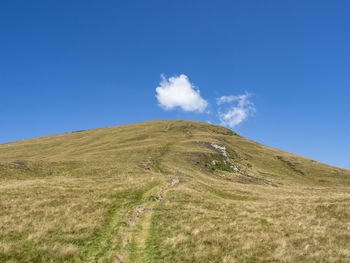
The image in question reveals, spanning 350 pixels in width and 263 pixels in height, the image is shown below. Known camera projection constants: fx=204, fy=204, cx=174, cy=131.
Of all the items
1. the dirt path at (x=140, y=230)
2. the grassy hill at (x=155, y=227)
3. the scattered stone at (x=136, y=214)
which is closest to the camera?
the grassy hill at (x=155, y=227)

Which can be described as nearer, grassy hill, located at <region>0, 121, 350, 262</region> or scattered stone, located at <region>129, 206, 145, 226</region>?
grassy hill, located at <region>0, 121, 350, 262</region>

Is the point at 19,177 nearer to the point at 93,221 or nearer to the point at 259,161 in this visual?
the point at 93,221

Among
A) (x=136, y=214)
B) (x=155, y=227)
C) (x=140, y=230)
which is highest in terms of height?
(x=136, y=214)

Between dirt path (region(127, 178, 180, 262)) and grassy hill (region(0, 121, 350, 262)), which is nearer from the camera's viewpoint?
grassy hill (region(0, 121, 350, 262))

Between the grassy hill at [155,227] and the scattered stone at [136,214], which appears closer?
the grassy hill at [155,227]

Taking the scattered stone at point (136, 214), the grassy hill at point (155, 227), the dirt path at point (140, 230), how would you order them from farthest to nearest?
the scattered stone at point (136, 214) → the dirt path at point (140, 230) → the grassy hill at point (155, 227)

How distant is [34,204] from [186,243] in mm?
15716

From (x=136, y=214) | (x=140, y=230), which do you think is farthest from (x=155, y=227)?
(x=136, y=214)

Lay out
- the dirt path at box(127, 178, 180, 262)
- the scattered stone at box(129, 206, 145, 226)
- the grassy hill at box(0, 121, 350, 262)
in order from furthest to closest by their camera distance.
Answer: the scattered stone at box(129, 206, 145, 226), the dirt path at box(127, 178, 180, 262), the grassy hill at box(0, 121, 350, 262)

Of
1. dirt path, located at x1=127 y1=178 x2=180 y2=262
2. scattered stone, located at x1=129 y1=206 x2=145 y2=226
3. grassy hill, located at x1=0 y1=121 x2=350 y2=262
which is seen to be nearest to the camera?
grassy hill, located at x1=0 y1=121 x2=350 y2=262

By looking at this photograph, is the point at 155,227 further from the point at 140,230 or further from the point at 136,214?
the point at 136,214

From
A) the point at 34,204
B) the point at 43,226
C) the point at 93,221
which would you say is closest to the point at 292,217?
the point at 93,221

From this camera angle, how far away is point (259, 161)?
8544cm

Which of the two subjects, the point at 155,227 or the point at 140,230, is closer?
the point at 140,230
